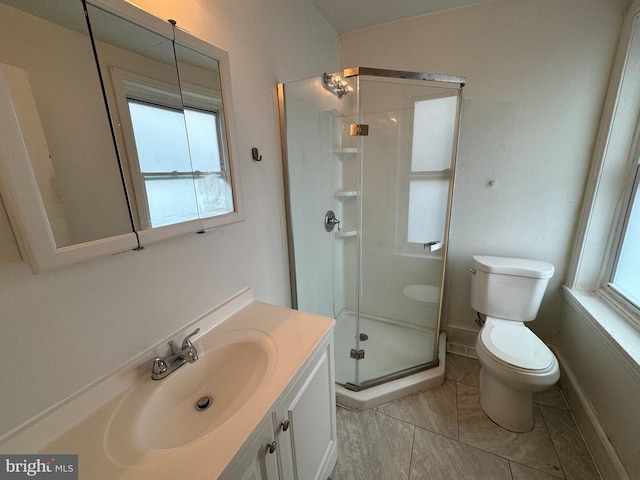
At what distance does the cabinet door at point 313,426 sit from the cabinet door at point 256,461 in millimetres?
63

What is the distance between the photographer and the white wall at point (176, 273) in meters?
0.60

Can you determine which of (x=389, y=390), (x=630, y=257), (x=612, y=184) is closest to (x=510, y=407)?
(x=389, y=390)

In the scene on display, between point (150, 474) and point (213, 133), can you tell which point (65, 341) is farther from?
point (213, 133)

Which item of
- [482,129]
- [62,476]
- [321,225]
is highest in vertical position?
[482,129]

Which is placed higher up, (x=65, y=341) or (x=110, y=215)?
(x=110, y=215)

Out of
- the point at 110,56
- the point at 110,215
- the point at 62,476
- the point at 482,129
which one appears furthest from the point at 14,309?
the point at 482,129

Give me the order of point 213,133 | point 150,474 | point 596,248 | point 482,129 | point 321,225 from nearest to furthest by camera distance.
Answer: point 150,474, point 213,133, point 596,248, point 482,129, point 321,225

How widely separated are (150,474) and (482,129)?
7.42 ft

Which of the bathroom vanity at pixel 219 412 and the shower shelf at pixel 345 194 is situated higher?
the shower shelf at pixel 345 194

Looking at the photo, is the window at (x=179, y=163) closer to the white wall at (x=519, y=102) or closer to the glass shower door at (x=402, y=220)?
the glass shower door at (x=402, y=220)

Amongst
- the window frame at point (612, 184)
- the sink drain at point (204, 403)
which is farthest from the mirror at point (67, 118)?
the window frame at point (612, 184)

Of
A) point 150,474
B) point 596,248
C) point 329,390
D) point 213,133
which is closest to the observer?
point 150,474

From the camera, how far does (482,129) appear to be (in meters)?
1.74
